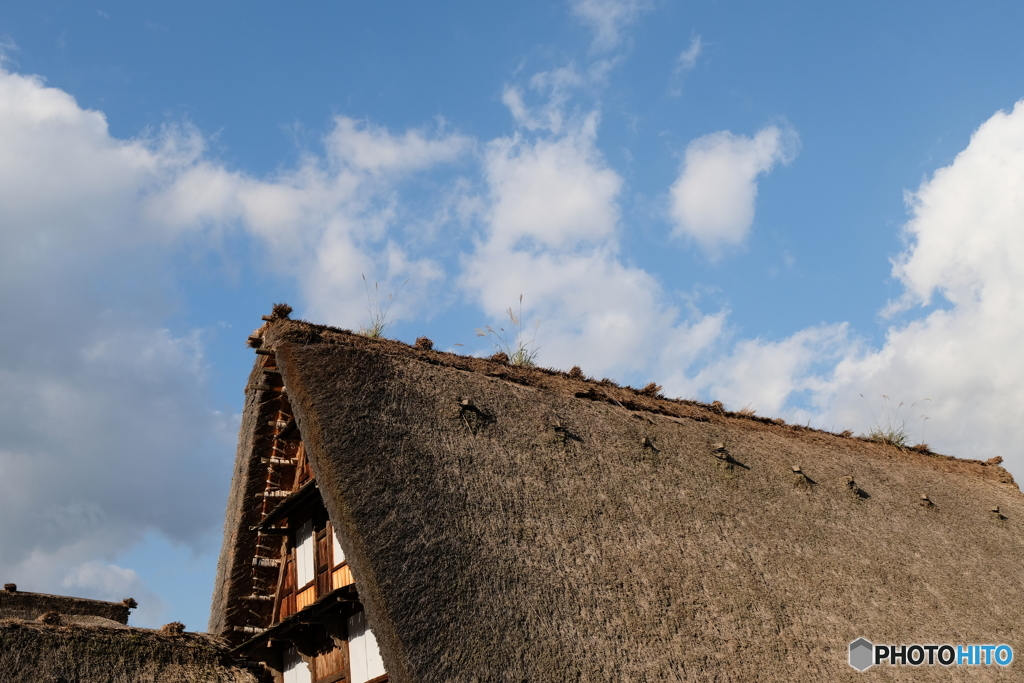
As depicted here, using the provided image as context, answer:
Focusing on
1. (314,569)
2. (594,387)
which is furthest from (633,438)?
(314,569)

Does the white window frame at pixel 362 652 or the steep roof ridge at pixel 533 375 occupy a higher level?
the steep roof ridge at pixel 533 375

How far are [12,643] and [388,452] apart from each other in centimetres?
393

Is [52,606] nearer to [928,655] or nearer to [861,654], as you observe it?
[861,654]

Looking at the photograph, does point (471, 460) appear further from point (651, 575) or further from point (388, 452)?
point (651, 575)

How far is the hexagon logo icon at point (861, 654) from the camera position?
792cm

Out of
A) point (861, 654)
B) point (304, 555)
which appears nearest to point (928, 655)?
point (861, 654)

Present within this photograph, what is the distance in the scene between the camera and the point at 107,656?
25.8 ft

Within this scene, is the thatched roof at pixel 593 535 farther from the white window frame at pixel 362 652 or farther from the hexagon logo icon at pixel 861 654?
the white window frame at pixel 362 652

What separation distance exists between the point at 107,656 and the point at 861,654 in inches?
294

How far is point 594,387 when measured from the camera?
34.5 feet

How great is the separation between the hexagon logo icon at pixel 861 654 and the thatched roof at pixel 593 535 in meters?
0.13

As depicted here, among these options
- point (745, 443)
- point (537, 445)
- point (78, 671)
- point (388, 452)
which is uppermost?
point (745, 443)

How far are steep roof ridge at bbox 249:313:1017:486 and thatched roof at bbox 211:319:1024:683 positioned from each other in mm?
42

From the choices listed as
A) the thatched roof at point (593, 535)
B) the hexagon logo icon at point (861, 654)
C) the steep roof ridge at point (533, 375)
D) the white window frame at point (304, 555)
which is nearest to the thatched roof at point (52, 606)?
the thatched roof at point (593, 535)
